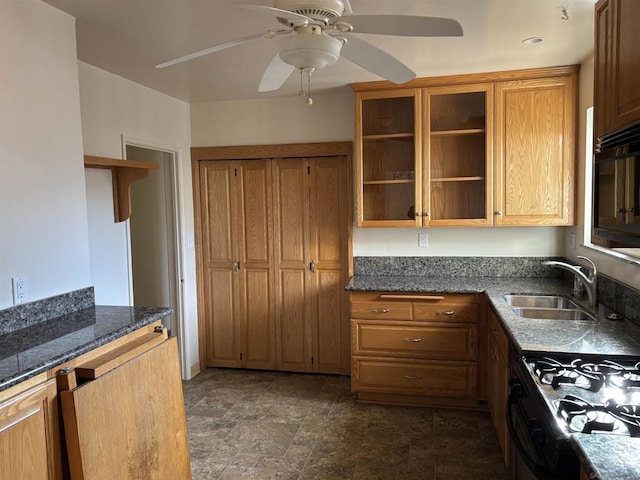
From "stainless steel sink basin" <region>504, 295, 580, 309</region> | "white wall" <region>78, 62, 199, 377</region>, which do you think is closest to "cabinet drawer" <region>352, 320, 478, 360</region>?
"stainless steel sink basin" <region>504, 295, 580, 309</region>

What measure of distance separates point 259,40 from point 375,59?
1.06 metres

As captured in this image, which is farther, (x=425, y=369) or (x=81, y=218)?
(x=425, y=369)

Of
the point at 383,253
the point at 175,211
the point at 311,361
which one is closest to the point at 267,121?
the point at 175,211

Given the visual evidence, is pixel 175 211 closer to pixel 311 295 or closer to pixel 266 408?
pixel 311 295

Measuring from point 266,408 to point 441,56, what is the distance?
2.60 metres

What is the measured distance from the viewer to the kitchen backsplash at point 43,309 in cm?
193

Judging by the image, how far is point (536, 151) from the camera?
10.8 feet

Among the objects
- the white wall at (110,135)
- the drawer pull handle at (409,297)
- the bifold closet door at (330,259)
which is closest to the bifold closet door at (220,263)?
the white wall at (110,135)

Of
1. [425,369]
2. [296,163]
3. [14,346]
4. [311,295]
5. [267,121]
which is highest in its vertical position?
[267,121]

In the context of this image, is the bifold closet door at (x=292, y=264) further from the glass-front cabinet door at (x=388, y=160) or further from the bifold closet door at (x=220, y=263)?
the glass-front cabinet door at (x=388, y=160)

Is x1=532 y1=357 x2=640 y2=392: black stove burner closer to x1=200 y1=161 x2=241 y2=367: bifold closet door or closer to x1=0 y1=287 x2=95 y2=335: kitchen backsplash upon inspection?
x1=0 y1=287 x2=95 y2=335: kitchen backsplash

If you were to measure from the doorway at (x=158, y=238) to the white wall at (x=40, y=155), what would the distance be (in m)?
1.71

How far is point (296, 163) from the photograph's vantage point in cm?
403

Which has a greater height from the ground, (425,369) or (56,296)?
(56,296)
